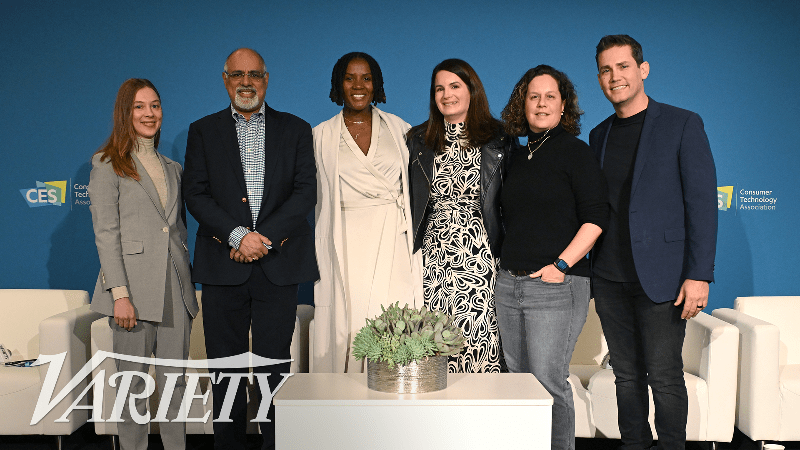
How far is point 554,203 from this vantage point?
2.60 metres

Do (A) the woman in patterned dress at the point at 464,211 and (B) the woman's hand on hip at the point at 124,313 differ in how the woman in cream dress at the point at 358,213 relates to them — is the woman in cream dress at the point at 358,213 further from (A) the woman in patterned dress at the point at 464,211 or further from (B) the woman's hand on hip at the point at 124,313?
(B) the woman's hand on hip at the point at 124,313

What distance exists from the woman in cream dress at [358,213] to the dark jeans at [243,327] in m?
0.25

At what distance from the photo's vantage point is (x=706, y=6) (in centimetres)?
425

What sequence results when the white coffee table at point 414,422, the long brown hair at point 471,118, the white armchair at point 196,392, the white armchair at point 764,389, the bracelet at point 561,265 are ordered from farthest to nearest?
the white armchair at point 196,392, the white armchair at point 764,389, the long brown hair at point 471,118, the bracelet at point 561,265, the white coffee table at point 414,422

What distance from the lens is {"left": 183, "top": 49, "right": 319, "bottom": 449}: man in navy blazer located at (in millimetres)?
2949

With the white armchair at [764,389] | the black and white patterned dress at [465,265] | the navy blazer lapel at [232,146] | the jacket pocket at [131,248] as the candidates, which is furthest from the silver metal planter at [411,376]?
the white armchair at [764,389]

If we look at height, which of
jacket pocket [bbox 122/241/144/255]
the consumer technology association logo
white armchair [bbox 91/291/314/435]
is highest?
the consumer technology association logo

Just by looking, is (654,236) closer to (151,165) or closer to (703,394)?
(703,394)

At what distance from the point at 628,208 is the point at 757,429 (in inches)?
60.9

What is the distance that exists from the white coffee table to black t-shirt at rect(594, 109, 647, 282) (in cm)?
78

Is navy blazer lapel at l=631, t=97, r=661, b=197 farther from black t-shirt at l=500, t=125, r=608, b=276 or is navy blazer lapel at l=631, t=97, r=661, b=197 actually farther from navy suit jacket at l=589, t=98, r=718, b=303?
black t-shirt at l=500, t=125, r=608, b=276

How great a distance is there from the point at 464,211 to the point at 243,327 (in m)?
1.13

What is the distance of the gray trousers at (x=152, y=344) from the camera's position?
2945mm

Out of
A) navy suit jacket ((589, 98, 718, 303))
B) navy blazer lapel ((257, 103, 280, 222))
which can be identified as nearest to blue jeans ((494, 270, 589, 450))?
navy suit jacket ((589, 98, 718, 303))
